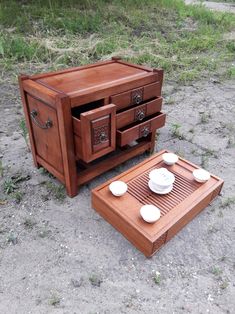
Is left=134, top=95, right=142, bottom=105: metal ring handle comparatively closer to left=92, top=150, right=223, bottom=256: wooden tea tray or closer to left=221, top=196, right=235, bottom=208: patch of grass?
left=92, top=150, right=223, bottom=256: wooden tea tray

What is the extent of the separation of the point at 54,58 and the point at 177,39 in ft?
7.08

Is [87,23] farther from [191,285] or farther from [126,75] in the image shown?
[191,285]

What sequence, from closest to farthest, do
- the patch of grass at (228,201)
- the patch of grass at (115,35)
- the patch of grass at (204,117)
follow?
1. the patch of grass at (228,201)
2. the patch of grass at (204,117)
3. the patch of grass at (115,35)

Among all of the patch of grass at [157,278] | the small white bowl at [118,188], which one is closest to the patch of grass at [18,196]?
the small white bowl at [118,188]

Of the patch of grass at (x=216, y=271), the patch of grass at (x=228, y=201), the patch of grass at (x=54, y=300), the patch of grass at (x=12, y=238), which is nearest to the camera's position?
the patch of grass at (x=54, y=300)

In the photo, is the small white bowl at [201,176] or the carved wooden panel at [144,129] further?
the carved wooden panel at [144,129]

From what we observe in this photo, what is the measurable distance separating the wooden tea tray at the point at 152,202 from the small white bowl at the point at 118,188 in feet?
0.09

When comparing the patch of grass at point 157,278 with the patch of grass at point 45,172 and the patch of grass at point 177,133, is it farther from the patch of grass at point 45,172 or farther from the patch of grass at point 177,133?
the patch of grass at point 177,133

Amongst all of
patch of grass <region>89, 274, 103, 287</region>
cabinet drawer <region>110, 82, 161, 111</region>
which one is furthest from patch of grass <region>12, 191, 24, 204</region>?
cabinet drawer <region>110, 82, 161, 111</region>

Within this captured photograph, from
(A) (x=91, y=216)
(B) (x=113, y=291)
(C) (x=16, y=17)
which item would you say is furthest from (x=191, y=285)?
(C) (x=16, y=17)

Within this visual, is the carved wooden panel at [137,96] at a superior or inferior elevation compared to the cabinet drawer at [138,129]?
superior

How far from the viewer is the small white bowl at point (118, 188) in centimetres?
143

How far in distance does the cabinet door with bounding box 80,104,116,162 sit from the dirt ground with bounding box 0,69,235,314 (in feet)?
1.20

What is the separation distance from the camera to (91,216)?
5.02 feet
